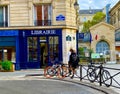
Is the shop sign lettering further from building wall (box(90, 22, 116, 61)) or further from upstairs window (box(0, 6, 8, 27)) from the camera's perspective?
building wall (box(90, 22, 116, 61))

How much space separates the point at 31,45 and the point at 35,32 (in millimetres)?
1271

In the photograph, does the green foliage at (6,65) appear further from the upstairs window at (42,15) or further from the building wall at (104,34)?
the building wall at (104,34)

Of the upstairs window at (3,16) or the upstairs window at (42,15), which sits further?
the upstairs window at (3,16)

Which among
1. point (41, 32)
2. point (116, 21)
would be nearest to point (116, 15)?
point (116, 21)

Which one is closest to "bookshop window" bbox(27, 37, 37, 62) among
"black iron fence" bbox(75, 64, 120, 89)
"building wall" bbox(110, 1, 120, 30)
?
"black iron fence" bbox(75, 64, 120, 89)

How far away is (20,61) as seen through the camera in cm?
3281

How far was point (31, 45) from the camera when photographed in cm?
3294

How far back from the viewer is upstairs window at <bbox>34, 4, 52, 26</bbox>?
1292 inches

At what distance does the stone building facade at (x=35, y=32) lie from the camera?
1278 inches

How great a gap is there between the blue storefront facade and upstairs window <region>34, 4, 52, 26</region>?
76 cm

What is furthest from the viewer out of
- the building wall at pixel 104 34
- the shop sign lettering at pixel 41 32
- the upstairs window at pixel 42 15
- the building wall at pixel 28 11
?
the building wall at pixel 104 34

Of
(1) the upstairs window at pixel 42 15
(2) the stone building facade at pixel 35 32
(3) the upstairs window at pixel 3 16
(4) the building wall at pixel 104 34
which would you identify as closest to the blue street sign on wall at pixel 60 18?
(2) the stone building facade at pixel 35 32

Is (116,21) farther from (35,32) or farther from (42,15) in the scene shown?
(35,32)

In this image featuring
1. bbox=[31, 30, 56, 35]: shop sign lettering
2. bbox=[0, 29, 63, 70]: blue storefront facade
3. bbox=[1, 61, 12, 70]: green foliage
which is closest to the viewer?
bbox=[1, 61, 12, 70]: green foliage
